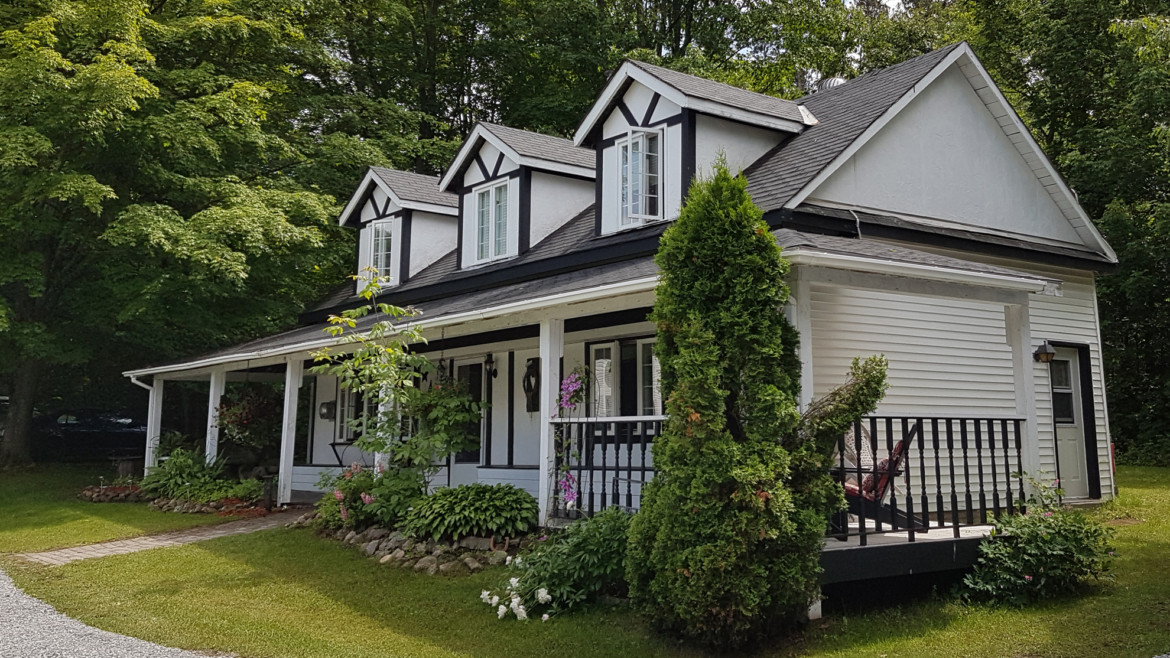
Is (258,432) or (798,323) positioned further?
(258,432)

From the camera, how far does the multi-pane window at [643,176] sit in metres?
11.4

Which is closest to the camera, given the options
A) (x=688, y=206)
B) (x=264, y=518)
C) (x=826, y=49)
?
(x=688, y=206)

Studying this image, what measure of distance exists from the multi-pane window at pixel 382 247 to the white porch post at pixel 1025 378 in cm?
1181

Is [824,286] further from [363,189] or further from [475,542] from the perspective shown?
[363,189]

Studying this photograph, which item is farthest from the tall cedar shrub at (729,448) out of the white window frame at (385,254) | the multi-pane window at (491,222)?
the white window frame at (385,254)

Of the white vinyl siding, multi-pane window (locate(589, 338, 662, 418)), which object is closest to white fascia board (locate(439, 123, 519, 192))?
multi-pane window (locate(589, 338, 662, 418))

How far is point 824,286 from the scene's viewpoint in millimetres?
8992

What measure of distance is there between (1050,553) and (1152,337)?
660 inches

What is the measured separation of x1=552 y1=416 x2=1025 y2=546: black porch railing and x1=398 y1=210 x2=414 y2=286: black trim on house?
671cm

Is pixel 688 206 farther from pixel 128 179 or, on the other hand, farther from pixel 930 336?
pixel 128 179

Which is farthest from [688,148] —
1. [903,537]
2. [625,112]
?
[903,537]

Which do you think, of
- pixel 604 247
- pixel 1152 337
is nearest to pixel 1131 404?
pixel 1152 337

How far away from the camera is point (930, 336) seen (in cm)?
1072

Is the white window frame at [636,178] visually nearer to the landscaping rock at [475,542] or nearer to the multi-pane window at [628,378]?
the multi-pane window at [628,378]
